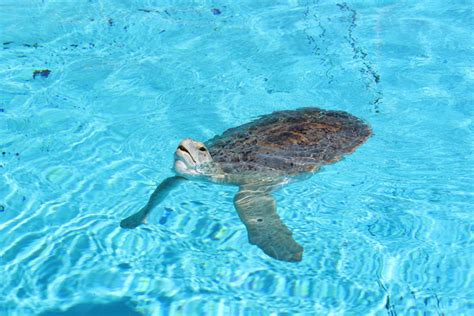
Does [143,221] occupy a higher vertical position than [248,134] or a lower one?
lower

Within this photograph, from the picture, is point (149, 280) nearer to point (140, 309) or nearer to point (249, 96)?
point (140, 309)

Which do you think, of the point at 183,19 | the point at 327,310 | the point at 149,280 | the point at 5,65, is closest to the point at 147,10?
the point at 183,19

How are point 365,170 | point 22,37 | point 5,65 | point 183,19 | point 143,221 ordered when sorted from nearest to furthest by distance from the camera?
point 143,221, point 365,170, point 5,65, point 22,37, point 183,19

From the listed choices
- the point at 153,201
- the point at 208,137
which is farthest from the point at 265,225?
the point at 208,137

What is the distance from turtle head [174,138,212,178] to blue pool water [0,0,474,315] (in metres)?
0.30

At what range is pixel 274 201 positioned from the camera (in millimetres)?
4750

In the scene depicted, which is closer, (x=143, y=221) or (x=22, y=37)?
(x=143, y=221)

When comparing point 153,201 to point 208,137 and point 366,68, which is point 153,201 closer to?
point 208,137

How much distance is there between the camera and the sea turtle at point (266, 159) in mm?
4310

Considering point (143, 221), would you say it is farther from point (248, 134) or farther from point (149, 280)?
point (248, 134)

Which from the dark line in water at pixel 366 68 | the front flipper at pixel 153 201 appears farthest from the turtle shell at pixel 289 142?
the dark line in water at pixel 366 68

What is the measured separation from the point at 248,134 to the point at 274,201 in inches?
34.5

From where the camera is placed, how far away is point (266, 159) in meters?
5.00

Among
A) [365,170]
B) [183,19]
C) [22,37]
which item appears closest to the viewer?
[365,170]
